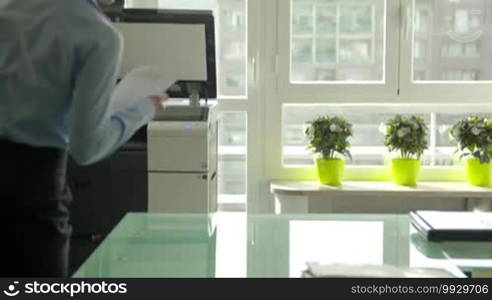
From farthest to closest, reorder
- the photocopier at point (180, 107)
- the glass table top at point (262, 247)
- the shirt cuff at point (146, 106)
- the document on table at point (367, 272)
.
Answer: the photocopier at point (180, 107), the shirt cuff at point (146, 106), the glass table top at point (262, 247), the document on table at point (367, 272)

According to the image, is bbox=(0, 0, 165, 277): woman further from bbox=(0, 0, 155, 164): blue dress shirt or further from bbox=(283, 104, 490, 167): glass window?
bbox=(283, 104, 490, 167): glass window

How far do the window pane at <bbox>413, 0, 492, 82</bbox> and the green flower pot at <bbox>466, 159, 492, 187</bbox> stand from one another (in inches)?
17.2

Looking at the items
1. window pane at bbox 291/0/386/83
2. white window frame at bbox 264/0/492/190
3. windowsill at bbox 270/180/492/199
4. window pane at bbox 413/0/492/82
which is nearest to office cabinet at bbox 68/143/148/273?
windowsill at bbox 270/180/492/199

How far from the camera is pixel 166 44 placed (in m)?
2.88

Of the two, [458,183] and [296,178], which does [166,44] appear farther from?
[458,183]

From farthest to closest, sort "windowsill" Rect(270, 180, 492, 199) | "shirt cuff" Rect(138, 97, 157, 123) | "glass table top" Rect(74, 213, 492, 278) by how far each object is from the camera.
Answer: "windowsill" Rect(270, 180, 492, 199), "shirt cuff" Rect(138, 97, 157, 123), "glass table top" Rect(74, 213, 492, 278)

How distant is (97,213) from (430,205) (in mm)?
1429

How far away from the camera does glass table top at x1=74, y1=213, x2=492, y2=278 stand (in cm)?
121

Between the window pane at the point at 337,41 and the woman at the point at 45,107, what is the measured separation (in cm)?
204

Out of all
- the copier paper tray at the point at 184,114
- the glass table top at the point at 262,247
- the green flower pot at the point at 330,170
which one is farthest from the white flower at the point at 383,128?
the glass table top at the point at 262,247

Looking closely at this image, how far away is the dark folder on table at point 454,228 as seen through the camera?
140 cm

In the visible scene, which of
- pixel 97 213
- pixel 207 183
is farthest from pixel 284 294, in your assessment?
pixel 97 213

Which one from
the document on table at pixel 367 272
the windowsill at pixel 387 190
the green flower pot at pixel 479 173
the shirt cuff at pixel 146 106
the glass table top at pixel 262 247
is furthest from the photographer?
the green flower pot at pixel 479 173

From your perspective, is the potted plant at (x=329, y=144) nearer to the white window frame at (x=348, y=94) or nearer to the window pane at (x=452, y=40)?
the white window frame at (x=348, y=94)
